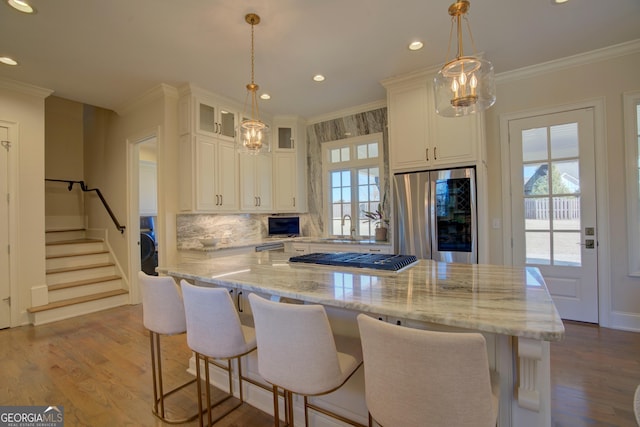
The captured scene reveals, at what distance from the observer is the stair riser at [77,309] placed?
11.4 feet

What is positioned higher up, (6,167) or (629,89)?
(629,89)

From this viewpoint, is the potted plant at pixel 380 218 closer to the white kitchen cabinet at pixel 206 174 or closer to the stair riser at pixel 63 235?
the white kitchen cabinet at pixel 206 174

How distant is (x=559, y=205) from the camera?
318 centimetres

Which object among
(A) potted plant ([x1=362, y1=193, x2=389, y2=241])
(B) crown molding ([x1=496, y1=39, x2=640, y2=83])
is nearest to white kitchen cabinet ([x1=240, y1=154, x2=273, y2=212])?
(A) potted plant ([x1=362, y1=193, x2=389, y2=241])

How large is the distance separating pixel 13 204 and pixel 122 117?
1.82 metres

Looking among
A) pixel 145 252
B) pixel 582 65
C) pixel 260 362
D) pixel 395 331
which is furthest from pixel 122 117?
pixel 582 65

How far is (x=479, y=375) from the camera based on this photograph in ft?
2.64

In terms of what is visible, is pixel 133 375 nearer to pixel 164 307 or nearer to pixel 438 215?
pixel 164 307

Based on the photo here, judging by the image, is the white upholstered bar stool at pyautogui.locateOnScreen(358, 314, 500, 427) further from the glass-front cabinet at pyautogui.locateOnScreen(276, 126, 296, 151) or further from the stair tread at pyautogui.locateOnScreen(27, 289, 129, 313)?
the stair tread at pyautogui.locateOnScreen(27, 289, 129, 313)

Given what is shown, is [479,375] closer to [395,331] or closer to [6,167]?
[395,331]

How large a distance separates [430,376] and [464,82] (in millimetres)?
1713

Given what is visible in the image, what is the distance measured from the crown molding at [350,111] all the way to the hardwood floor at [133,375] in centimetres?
357

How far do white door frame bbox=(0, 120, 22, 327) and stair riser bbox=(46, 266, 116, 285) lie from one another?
0.53 metres

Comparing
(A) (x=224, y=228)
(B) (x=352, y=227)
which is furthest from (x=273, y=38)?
(B) (x=352, y=227)
